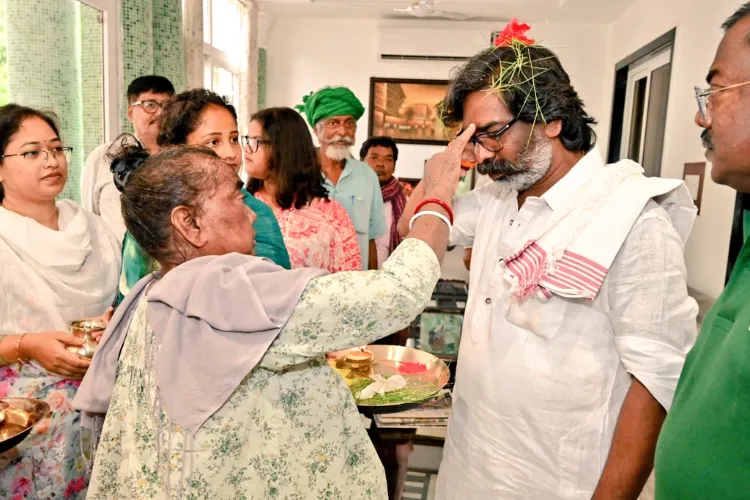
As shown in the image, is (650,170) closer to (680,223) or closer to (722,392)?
(680,223)

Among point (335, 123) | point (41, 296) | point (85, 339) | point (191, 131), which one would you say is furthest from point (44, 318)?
point (335, 123)

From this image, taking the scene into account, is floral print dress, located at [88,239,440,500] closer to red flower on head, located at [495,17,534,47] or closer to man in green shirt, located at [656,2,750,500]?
man in green shirt, located at [656,2,750,500]

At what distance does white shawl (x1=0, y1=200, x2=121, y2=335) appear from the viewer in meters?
1.56

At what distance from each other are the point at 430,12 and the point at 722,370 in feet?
16.8

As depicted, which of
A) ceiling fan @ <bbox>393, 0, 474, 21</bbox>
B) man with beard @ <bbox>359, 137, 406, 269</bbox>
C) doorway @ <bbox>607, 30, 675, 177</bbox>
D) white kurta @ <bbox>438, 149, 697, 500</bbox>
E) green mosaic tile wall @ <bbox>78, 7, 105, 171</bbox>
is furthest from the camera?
ceiling fan @ <bbox>393, 0, 474, 21</bbox>

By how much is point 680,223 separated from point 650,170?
3.71 meters

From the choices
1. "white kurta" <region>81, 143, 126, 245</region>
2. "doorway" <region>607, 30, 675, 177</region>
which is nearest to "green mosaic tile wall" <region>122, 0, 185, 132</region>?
"white kurta" <region>81, 143, 126, 245</region>

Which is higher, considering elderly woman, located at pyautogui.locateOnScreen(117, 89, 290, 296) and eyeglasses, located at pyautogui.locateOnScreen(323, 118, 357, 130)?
eyeglasses, located at pyautogui.locateOnScreen(323, 118, 357, 130)

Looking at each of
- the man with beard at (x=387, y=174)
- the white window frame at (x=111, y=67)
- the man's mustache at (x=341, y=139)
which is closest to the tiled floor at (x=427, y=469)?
the man with beard at (x=387, y=174)

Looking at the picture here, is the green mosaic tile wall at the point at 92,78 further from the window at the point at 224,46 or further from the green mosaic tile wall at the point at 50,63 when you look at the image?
the window at the point at 224,46

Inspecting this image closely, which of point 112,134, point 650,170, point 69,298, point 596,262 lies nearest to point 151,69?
point 112,134

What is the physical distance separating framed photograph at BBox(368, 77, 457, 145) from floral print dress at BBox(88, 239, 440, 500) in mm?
5191

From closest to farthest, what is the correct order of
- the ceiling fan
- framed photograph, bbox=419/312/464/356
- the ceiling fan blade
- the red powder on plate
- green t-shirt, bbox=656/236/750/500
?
green t-shirt, bbox=656/236/750/500, the red powder on plate, framed photograph, bbox=419/312/464/356, the ceiling fan, the ceiling fan blade

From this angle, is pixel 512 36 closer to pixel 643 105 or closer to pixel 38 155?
pixel 38 155
